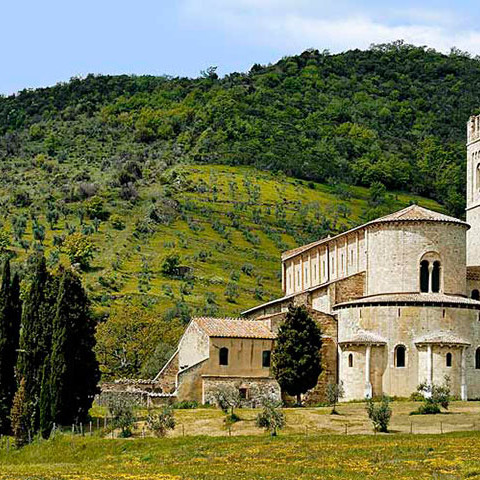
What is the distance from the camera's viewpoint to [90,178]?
167 metres

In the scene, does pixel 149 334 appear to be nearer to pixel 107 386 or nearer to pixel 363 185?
pixel 107 386

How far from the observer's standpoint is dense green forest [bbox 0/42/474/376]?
11694 centimetres

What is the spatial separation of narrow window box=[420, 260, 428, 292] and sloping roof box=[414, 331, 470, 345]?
5516mm

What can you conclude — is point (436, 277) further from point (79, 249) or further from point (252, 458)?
point (79, 249)

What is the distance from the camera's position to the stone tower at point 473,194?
3366 inches

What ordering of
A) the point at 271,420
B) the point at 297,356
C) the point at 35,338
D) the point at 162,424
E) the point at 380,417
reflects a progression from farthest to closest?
the point at 297,356 < the point at 35,338 < the point at 162,424 < the point at 271,420 < the point at 380,417

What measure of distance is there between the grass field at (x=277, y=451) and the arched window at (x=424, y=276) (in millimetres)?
10982

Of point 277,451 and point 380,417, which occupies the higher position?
point 380,417

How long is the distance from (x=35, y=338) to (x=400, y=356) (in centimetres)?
2193

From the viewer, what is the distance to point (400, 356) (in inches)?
2672

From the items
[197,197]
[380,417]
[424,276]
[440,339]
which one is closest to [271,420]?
[380,417]

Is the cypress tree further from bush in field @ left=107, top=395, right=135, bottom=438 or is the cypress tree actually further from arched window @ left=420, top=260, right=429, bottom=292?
arched window @ left=420, top=260, right=429, bottom=292

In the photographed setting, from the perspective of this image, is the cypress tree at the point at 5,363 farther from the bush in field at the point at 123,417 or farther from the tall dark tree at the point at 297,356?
the tall dark tree at the point at 297,356

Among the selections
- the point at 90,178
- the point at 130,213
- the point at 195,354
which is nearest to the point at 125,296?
the point at 130,213
